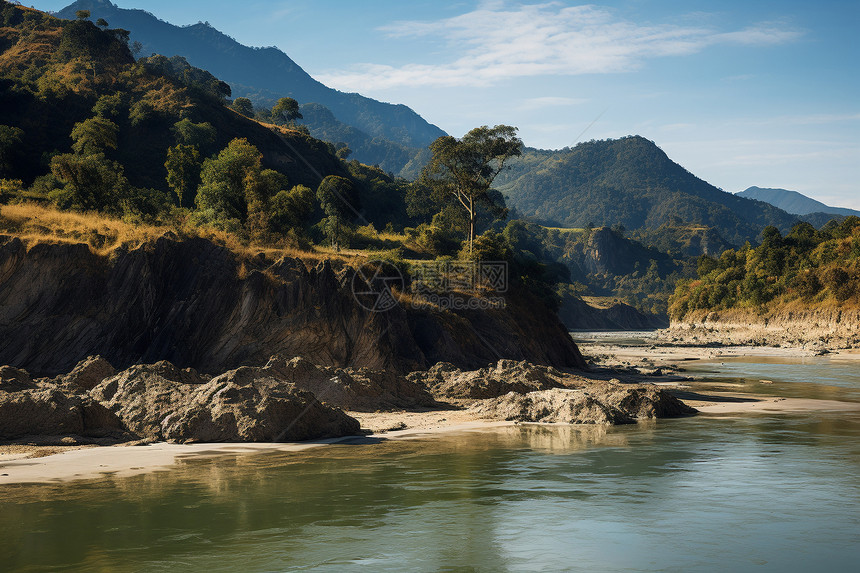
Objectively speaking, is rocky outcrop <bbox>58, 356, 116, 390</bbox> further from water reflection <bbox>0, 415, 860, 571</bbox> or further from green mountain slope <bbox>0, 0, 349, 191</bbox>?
green mountain slope <bbox>0, 0, 349, 191</bbox>

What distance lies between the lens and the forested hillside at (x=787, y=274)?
9788 cm

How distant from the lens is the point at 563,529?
43.8ft

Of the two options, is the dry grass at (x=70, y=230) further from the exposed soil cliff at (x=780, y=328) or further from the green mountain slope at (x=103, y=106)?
the exposed soil cliff at (x=780, y=328)

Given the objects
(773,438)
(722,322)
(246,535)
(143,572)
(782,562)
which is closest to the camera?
(143,572)

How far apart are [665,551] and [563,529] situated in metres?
1.98

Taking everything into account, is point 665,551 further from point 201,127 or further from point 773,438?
point 201,127

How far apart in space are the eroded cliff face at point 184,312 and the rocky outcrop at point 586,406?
1090 cm

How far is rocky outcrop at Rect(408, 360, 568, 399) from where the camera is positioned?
109ft

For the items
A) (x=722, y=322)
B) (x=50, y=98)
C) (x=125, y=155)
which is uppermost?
(x=50, y=98)

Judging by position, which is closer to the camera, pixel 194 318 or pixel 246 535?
pixel 246 535

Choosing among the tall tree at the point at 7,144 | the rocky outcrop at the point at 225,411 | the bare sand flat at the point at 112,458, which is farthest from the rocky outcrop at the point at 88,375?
the tall tree at the point at 7,144

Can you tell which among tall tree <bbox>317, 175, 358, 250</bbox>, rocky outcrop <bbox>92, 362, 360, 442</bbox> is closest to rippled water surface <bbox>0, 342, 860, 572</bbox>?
rocky outcrop <bbox>92, 362, 360, 442</bbox>

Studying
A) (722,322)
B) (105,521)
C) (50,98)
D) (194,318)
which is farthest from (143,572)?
(722,322)

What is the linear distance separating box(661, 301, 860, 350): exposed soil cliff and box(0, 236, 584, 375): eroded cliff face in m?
65.3
